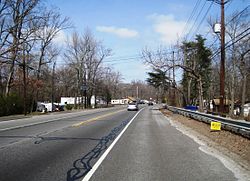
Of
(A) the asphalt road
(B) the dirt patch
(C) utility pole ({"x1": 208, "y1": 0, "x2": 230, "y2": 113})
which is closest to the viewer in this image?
(A) the asphalt road

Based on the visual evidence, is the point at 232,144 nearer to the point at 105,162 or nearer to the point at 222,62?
the point at 105,162

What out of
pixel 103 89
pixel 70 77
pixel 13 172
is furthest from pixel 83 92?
pixel 13 172

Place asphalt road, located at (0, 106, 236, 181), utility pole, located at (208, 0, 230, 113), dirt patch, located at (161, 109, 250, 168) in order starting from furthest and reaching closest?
utility pole, located at (208, 0, 230, 113), dirt patch, located at (161, 109, 250, 168), asphalt road, located at (0, 106, 236, 181)

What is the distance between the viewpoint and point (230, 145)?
14.2 metres

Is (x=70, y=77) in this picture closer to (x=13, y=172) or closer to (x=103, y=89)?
(x=103, y=89)

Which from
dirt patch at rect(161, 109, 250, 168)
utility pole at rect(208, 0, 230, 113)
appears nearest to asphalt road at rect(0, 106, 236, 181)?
dirt patch at rect(161, 109, 250, 168)

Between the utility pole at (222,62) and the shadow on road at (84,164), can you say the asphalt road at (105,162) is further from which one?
the utility pole at (222,62)

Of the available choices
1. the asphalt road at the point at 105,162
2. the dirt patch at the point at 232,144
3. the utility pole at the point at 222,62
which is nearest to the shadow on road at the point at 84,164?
the asphalt road at the point at 105,162

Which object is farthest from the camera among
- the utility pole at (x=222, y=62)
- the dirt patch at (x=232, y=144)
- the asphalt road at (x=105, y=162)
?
the utility pole at (x=222, y=62)

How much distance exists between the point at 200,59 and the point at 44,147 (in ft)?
165

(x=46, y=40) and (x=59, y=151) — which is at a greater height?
(x=46, y=40)

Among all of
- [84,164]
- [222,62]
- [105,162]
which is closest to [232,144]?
[105,162]

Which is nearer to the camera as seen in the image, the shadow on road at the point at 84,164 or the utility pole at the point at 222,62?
the shadow on road at the point at 84,164

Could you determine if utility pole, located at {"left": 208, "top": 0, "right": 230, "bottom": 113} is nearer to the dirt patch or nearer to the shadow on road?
the dirt patch
